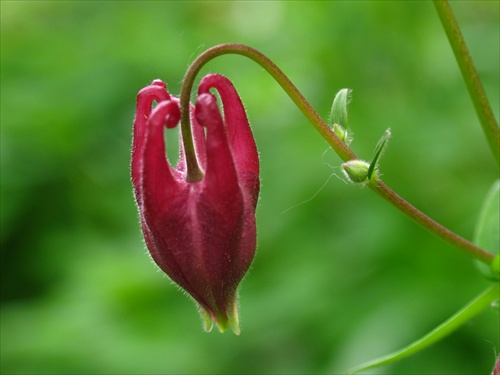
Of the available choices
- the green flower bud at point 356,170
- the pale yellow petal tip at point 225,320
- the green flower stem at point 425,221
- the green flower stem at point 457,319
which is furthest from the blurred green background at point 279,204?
the pale yellow petal tip at point 225,320

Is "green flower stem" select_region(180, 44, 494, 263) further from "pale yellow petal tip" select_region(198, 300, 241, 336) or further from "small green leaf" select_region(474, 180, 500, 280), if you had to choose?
"pale yellow petal tip" select_region(198, 300, 241, 336)

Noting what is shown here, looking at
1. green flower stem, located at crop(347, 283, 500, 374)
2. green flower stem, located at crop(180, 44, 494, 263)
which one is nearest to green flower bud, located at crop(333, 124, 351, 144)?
green flower stem, located at crop(180, 44, 494, 263)

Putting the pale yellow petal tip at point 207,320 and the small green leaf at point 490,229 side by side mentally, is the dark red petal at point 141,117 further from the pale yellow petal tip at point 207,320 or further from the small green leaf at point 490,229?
the small green leaf at point 490,229

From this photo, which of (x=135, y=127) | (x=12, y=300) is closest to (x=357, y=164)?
(x=135, y=127)

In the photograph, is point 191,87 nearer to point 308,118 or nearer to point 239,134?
point 239,134

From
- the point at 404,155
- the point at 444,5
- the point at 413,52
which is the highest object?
the point at 444,5

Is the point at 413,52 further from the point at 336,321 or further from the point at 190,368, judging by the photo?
the point at 190,368
